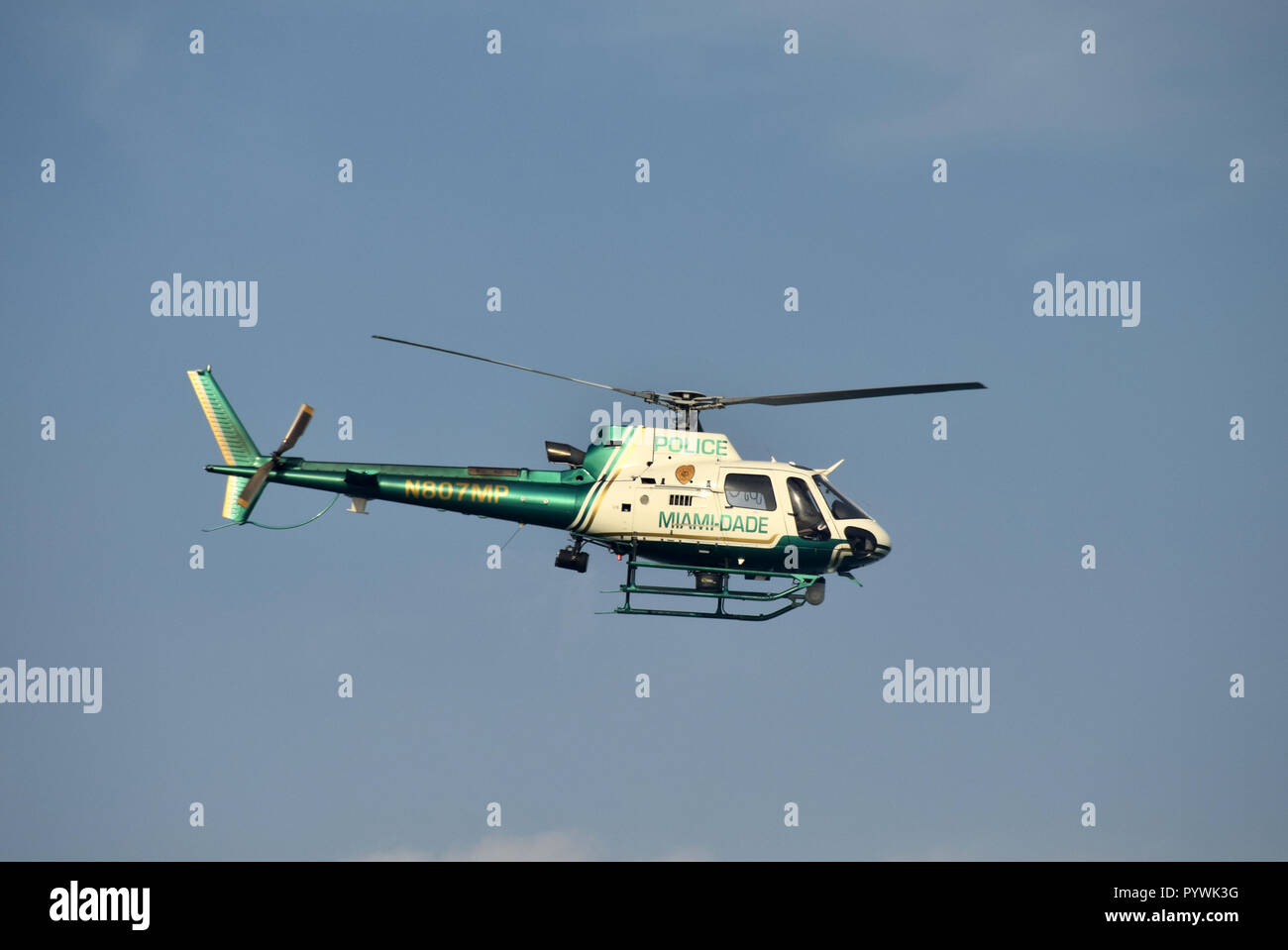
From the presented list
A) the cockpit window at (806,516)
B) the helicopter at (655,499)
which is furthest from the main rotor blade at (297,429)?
the cockpit window at (806,516)

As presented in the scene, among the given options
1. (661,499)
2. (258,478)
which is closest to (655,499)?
(661,499)

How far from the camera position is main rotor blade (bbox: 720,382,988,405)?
4616cm

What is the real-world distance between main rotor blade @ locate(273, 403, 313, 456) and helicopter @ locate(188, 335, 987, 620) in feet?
0.12

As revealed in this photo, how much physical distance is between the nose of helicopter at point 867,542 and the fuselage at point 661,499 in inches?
0.8

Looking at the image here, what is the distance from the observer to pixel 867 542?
159ft

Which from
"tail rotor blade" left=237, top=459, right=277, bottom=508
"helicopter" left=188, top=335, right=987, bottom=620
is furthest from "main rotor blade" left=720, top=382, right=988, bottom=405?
"tail rotor blade" left=237, top=459, right=277, bottom=508

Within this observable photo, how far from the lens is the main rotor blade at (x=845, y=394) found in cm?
4616

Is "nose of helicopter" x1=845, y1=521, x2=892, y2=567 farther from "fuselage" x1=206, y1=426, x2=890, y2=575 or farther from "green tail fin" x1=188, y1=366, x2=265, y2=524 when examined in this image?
"green tail fin" x1=188, y1=366, x2=265, y2=524
